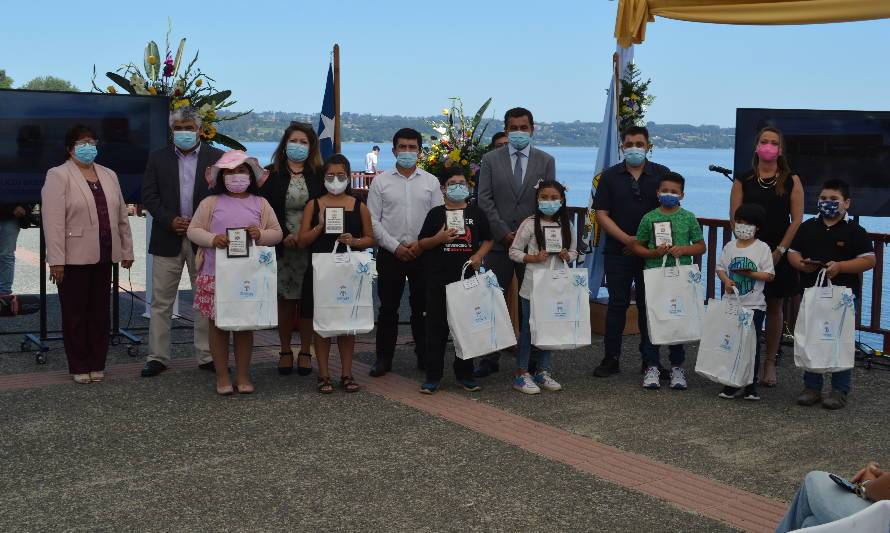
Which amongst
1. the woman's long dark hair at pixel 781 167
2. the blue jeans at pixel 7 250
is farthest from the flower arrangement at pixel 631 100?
the blue jeans at pixel 7 250

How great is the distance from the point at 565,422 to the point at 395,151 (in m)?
2.45

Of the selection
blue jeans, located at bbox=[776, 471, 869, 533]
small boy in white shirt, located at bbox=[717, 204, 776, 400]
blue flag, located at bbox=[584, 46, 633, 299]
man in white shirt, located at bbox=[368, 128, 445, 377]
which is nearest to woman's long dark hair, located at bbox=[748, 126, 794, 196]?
small boy in white shirt, located at bbox=[717, 204, 776, 400]

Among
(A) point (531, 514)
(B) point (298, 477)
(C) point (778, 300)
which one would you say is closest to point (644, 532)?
(A) point (531, 514)

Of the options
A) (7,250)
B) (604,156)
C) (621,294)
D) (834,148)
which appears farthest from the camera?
(7,250)

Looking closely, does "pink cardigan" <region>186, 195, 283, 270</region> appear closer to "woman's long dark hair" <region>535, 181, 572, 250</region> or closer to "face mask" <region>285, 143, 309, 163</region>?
"face mask" <region>285, 143, 309, 163</region>

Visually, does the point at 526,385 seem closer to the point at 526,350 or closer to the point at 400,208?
the point at 526,350

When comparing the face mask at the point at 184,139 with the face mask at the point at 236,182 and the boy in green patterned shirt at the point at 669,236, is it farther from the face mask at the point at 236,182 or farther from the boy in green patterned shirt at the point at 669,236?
the boy in green patterned shirt at the point at 669,236

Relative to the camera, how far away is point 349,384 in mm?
7660

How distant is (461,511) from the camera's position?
202 inches

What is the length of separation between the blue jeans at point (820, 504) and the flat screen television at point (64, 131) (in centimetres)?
681

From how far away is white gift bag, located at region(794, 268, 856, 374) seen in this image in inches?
286

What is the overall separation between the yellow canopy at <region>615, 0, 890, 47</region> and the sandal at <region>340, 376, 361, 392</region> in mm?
4329

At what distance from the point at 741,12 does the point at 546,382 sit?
3903mm

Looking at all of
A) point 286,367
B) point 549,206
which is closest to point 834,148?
point 549,206
